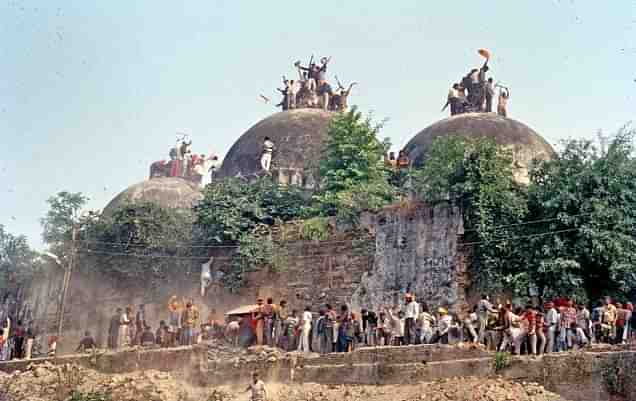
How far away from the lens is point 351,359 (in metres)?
17.3

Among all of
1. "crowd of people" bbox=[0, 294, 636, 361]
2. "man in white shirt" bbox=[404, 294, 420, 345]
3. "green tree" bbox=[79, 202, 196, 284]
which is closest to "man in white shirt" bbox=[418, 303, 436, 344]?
"crowd of people" bbox=[0, 294, 636, 361]

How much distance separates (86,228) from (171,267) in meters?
3.55

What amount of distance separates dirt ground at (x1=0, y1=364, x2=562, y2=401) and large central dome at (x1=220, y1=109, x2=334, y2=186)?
10.8 m

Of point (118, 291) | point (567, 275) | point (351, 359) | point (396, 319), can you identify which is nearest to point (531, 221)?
point (567, 275)

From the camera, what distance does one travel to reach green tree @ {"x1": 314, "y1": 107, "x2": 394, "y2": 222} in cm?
2512

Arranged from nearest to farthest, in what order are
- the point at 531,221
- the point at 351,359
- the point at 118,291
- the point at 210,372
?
the point at 351,359 → the point at 210,372 → the point at 531,221 → the point at 118,291

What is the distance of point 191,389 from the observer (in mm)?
18797

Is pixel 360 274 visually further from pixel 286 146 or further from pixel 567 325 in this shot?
pixel 286 146

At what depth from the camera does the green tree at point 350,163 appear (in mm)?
25125

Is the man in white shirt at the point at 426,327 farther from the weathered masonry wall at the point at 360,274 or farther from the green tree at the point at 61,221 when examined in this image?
the green tree at the point at 61,221

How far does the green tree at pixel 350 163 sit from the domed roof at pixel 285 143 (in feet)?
8.11

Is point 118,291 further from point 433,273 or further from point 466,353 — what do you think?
point 466,353

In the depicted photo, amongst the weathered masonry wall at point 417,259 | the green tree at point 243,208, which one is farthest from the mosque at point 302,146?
the weathered masonry wall at point 417,259

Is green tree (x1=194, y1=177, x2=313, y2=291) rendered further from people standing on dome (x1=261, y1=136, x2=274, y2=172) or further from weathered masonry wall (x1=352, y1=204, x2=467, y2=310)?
people standing on dome (x1=261, y1=136, x2=274, y2=172)
